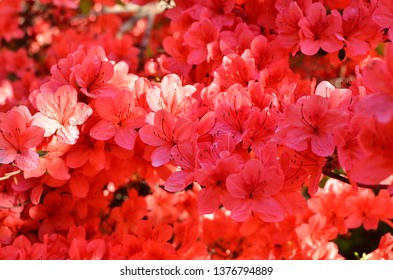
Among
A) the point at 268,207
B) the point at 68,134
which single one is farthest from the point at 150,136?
the point at 268,207

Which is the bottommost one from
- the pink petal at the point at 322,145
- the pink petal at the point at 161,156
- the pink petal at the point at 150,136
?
the pink petal at the point at 161,156

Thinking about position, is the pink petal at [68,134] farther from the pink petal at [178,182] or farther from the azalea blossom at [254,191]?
the azalea blossom at [254,191]

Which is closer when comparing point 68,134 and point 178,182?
point 178,182

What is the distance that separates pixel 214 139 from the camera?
1066 millimetres

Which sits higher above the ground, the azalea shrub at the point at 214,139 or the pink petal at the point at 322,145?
the pink petal at the point at 322,145

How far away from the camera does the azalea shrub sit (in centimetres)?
98

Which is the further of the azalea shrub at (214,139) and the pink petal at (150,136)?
the pink petal at (150,136)

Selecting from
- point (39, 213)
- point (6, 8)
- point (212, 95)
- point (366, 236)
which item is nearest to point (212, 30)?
point (212, 95)

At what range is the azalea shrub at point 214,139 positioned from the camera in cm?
98

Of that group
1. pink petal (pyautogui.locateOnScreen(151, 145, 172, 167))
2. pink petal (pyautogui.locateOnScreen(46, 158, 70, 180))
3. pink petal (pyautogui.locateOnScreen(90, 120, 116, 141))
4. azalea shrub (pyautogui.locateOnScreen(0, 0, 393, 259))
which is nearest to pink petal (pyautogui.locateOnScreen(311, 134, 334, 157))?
azalea shrub (pyautogui.locateOnScreen(0, 0, 393, 259))

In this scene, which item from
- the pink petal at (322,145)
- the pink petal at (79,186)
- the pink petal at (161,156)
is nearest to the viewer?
the pink petal at (322,145)

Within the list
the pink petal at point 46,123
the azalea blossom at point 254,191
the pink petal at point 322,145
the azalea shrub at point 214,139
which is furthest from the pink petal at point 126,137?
the pink petal at point 322,145

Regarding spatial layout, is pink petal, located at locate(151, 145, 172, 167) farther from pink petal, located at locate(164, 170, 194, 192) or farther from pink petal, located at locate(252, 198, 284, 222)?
pink petal, located at locate(252, 198, 284, 222)

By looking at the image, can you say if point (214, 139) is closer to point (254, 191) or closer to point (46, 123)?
point (254, 191)
